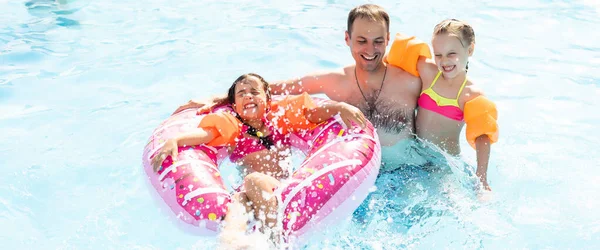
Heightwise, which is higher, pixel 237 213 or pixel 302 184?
pixel 302 184

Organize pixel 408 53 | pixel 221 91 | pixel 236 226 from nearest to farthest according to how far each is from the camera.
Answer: pixel 236 226, pixel 408 53, pixel 221 91

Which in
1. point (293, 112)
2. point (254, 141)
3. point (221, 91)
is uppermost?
point (293, 112)

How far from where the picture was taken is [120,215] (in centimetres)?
425

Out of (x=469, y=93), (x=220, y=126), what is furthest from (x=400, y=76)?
(x=220, y=126)

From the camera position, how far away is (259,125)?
4320mm

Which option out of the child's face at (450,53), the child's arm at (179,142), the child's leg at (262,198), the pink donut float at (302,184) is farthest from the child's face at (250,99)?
the child's face at (450,53)

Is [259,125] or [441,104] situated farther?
[259,125]

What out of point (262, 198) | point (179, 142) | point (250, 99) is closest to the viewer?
point (262, 198)

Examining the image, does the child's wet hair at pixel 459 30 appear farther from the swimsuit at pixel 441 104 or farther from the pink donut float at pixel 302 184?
the pink donut float at pixel 302 184

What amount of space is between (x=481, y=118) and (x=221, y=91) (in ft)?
10.8

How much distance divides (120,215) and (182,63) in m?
3.08

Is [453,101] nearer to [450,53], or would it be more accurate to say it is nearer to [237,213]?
[450,53]

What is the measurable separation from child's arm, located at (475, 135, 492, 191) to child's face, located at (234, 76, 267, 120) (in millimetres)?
1463

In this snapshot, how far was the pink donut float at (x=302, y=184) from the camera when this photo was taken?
3275 mm
